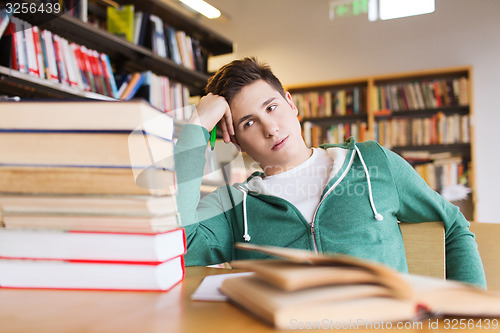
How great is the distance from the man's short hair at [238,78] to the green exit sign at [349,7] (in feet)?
10.8

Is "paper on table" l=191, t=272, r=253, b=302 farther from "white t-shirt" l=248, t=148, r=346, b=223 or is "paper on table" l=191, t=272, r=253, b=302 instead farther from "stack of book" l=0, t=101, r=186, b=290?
"white t-shirt" l=248, t=148, r=346, b=223

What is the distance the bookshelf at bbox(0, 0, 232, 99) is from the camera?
1.93 meters

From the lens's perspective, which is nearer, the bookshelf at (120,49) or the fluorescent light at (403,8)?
the bookshelf at (120,49)

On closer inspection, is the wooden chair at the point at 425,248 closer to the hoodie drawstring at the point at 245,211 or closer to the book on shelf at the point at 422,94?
the hoodie drawstring at the point at 245,211

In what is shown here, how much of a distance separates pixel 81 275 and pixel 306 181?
751 mm

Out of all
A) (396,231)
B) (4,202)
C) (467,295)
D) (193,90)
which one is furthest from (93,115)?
(193,90)

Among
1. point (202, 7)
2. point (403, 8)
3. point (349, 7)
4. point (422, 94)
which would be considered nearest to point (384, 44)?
point (403, 8)

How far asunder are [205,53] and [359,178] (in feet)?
8.57

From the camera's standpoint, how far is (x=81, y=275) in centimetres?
51

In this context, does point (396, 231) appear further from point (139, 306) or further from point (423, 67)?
point (423, 67)

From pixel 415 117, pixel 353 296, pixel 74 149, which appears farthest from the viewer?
pixel 415 117

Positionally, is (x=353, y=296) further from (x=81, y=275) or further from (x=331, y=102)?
(x=331, y=102)

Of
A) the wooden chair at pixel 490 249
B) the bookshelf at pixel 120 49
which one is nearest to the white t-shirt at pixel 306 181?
the wooden chair at pixel 490 249

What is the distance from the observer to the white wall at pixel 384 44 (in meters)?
3.68
